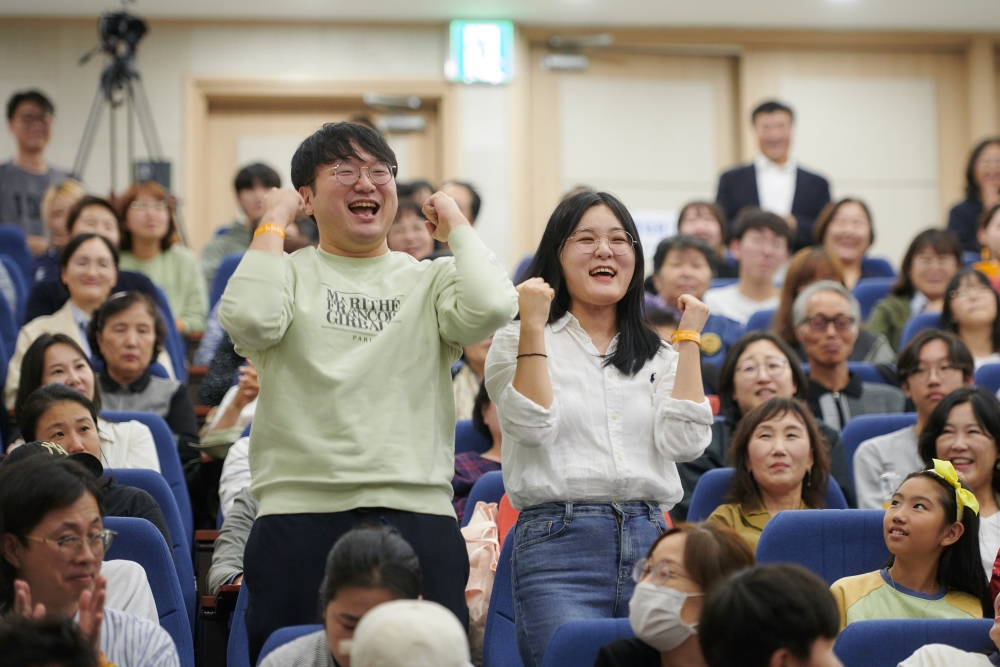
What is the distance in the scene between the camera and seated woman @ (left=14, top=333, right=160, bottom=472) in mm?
3002

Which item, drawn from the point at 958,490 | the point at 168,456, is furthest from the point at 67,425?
the point at 958,490

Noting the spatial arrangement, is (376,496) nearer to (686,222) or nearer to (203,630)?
(203,630)

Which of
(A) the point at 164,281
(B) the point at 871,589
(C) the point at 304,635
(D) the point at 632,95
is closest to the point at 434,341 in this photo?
(C) the point at 304,635

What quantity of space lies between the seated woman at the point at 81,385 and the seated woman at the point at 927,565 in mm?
1749

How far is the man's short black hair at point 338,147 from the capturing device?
2.04m

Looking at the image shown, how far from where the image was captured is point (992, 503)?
9.41 ft

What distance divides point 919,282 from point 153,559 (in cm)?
351

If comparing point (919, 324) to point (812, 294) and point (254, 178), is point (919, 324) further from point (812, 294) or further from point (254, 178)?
point (254, 178)

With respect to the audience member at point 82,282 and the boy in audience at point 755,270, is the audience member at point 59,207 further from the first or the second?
the boy in audience at point 755,270

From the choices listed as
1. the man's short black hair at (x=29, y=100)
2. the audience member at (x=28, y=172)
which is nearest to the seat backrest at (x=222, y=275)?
the audience member at (x=28, y=172)

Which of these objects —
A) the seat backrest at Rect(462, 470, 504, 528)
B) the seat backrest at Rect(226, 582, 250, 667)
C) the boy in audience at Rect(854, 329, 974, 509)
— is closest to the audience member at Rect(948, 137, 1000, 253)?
the boy in audience at Rect(854, 329, 974, 509)

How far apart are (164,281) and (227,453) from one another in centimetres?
201

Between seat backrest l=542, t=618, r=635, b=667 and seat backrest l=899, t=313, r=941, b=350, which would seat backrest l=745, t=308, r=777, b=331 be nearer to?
seat backrest l=899, t=313, r=941, b=350

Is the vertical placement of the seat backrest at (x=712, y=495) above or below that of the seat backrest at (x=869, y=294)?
below
